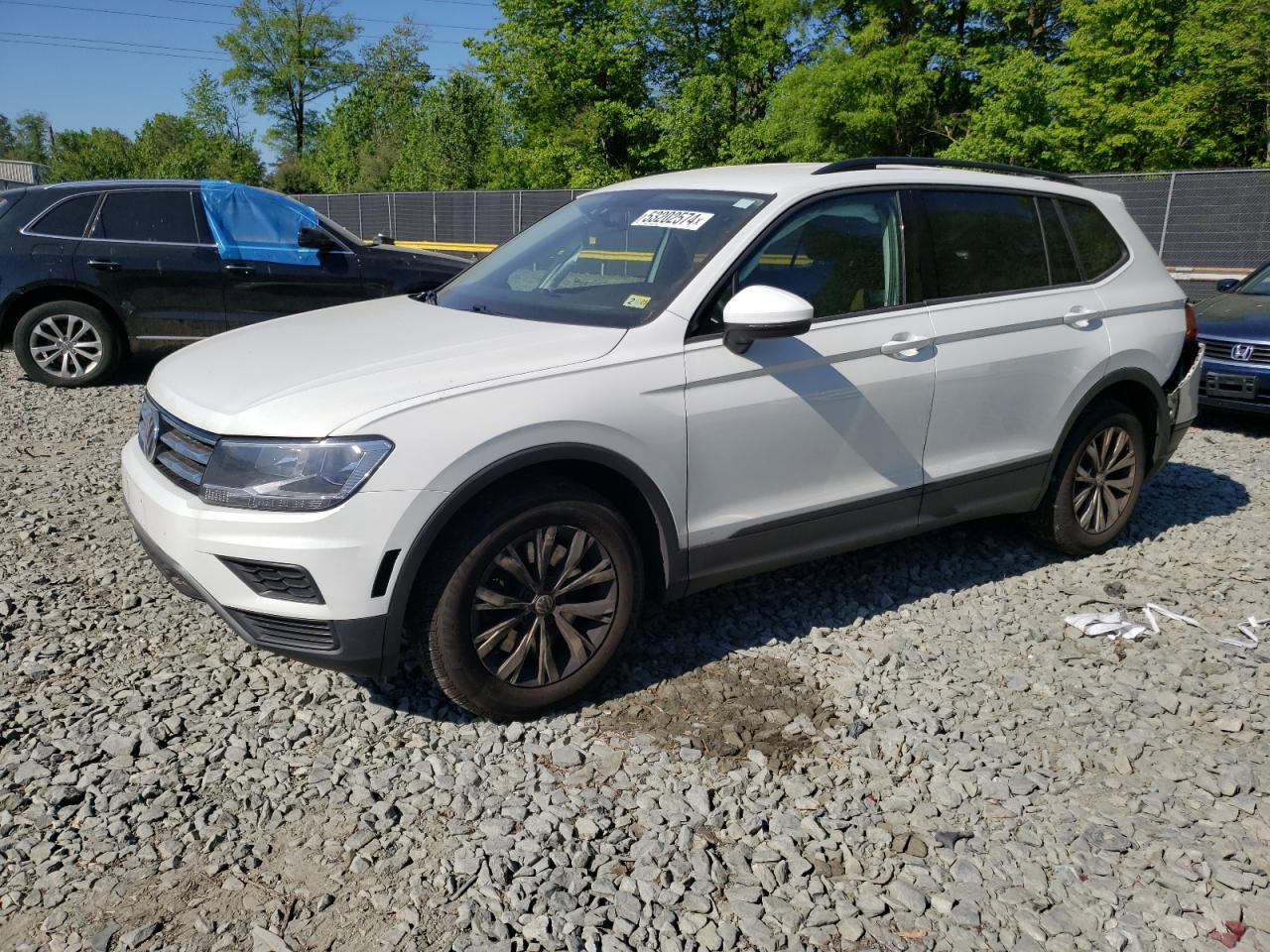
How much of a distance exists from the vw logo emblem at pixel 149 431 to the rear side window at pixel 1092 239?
4.07 metres

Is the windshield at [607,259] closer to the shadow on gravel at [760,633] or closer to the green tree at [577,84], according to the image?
the shadow on gravel at [760,633]

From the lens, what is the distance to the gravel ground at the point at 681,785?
2.66m

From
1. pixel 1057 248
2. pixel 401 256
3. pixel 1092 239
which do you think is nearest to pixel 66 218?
pixel 401 256

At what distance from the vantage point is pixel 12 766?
3191 millimetres

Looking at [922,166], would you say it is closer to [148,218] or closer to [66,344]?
[148,218]

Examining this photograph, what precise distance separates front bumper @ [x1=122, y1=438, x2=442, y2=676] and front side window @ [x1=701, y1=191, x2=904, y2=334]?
1387 mm

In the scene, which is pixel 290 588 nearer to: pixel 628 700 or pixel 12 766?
pixel 12 766

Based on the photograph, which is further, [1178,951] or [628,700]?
[628,700]

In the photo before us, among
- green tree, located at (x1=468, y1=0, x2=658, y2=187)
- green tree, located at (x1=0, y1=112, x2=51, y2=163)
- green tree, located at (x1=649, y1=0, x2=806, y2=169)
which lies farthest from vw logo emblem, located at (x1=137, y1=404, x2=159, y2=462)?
green tree, located at (x1=0, y1=112, x2=51, y2=163)

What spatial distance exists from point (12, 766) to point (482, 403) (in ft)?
5.91

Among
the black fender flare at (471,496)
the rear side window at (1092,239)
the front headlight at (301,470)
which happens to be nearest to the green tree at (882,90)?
the rear side window at (1092,239)

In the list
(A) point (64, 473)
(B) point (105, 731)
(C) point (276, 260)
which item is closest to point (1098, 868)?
(B) point (105, 731)

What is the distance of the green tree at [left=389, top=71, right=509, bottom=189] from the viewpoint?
4734 centimetres

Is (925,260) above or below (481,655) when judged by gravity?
above
